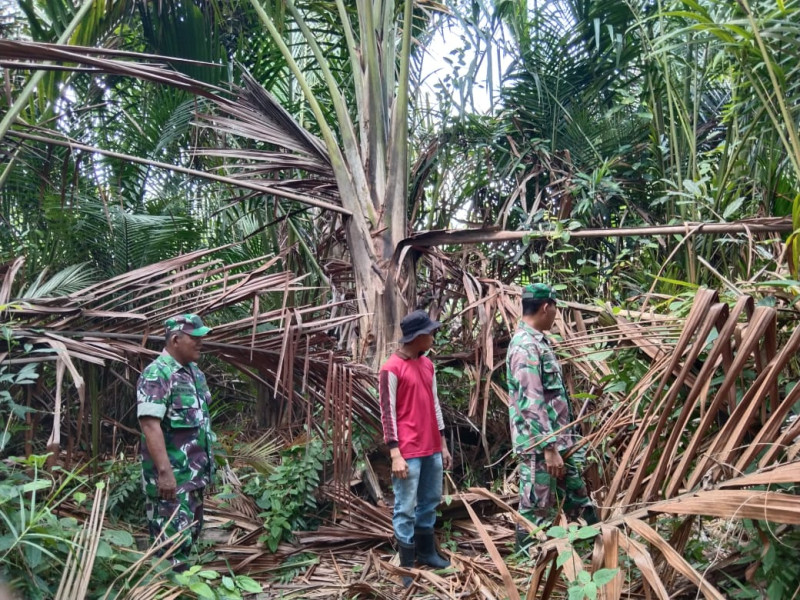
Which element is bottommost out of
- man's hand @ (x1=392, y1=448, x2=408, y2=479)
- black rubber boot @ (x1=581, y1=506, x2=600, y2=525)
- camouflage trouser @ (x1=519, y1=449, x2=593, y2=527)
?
black rubber boot @ (x1=581, y1=506, x2=600, y2=525)

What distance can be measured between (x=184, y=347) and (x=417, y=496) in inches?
62.3

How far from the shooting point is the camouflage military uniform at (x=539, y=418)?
12.1 ft

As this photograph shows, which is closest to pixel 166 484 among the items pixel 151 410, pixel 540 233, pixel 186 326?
pixel 151 410

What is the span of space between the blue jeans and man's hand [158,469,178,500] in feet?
3.80

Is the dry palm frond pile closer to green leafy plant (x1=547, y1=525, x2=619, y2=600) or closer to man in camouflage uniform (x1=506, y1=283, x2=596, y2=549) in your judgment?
green leafy plant (x1=547, y1=525, x2=619, y2=600)

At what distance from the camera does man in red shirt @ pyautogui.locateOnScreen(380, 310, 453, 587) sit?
3.80 metres

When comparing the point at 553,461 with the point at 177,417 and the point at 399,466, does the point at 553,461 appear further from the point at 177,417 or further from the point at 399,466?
the point at 177,417

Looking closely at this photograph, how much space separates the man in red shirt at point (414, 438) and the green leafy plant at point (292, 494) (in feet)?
2.70

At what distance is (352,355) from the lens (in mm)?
4754

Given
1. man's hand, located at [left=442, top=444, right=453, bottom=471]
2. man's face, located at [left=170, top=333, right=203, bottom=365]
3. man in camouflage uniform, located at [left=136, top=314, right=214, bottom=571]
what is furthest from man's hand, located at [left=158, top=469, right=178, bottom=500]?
man's hand, located at [left=442, top=444, right=453, bottom=471]

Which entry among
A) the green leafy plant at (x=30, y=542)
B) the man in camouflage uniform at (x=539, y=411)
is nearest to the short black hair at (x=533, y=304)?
A: the man in camouflage uniform at (x=539, y=411)

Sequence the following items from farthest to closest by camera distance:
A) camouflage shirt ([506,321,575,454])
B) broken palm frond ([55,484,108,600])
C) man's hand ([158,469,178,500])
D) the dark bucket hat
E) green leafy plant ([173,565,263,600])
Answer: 1. the dark bucket hat
2. camouflage shirt ([506,321,575,454])
3. man's hand ([158,469,178,500])
4. green leafy plant ([173,565,263,600])
5. broken palm frond ([55,484,108,600])

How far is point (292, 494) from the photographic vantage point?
4508mm

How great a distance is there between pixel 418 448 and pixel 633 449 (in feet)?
6.08
